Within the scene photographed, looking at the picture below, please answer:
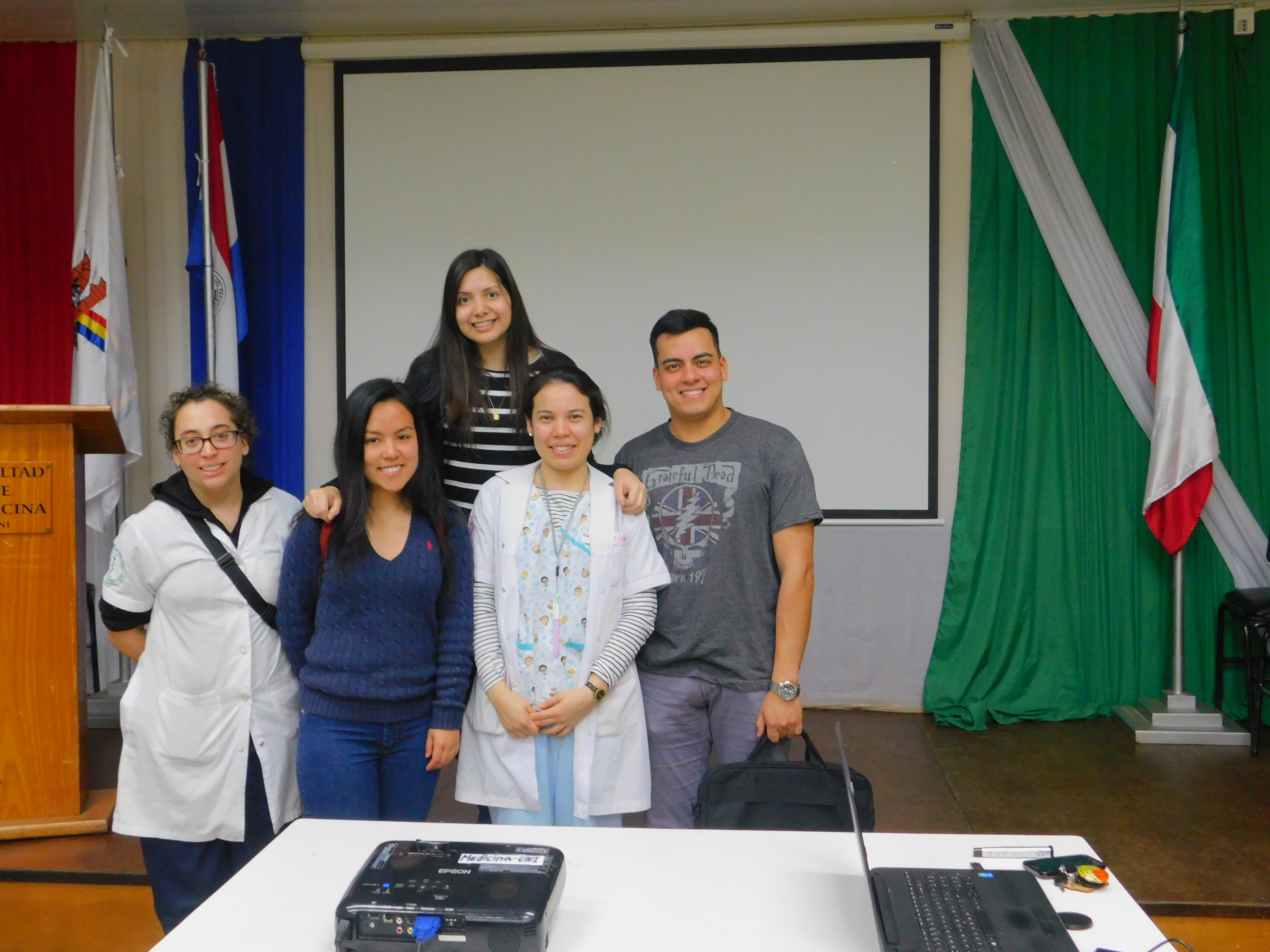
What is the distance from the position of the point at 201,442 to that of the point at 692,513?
1.02m

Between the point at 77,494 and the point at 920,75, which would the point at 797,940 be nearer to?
the point at 77,494

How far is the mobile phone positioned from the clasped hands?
815 millimetres

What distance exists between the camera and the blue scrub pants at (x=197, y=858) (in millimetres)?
1955

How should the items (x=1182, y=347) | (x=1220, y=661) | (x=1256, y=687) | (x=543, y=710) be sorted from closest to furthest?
(x=543, y=710)
(x=1256, y=687)
(x=1182, y=347)
(x=1220, y=661)

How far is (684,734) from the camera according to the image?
202 cm

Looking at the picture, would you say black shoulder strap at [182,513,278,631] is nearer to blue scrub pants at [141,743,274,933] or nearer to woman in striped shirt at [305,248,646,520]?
blue scrub pants at [141,743,274,933]

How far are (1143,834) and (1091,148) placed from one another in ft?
8.83

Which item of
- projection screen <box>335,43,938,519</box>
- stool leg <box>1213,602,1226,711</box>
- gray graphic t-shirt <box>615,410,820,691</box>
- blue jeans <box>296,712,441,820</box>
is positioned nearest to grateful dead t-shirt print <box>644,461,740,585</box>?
gray graphic t-shirt <box>615,410,820,691</box>

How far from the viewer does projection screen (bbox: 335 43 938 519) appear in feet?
13.1

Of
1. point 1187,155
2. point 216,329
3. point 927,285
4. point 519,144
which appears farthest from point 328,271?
point 1187,155

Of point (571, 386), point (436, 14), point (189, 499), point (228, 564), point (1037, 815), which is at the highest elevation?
point (436, 14)

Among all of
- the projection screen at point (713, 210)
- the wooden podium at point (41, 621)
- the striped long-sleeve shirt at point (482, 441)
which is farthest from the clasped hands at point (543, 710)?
the projection screen at point (713, 210)

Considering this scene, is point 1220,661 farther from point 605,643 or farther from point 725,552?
point 605,643

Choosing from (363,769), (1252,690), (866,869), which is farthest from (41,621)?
(1252,690)
